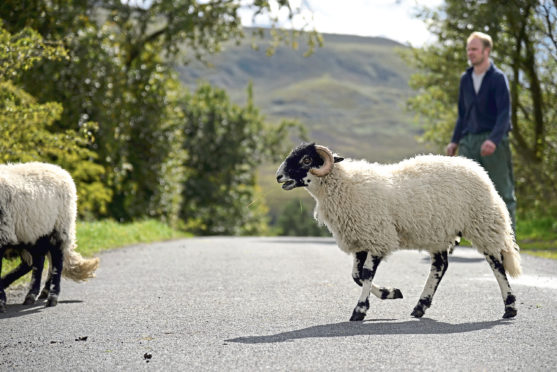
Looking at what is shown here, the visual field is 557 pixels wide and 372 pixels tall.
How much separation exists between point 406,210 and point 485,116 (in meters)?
3.62

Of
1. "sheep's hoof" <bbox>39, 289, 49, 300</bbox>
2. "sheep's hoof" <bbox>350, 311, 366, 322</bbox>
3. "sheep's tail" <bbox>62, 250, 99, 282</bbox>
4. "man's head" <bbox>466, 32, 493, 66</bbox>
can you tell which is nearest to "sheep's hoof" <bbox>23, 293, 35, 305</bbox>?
"sheep's hoof" <bbox>39, 289, 49, 300</bbox>

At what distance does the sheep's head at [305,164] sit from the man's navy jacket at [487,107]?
3336mm

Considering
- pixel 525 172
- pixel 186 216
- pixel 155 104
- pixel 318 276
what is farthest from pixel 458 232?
pixel 186 216

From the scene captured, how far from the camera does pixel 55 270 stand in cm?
803

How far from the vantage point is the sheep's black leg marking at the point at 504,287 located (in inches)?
261

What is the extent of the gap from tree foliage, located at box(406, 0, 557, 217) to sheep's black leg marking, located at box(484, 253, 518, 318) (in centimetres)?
1426

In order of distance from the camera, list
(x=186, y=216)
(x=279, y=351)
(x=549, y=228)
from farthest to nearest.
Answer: (x=186, y=216) → (x=549, y=228) → (x=279, y=351)

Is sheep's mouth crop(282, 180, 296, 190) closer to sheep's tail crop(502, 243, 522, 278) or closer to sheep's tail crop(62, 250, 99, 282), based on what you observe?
sheep's tail crop(502, 243, 522, 278)

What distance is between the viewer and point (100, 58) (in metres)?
22.9

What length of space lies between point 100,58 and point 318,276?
1502cm

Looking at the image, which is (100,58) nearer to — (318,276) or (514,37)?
(514,37)

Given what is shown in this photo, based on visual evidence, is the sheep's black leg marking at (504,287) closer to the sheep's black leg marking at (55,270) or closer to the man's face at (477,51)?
the man's face at (477,51)

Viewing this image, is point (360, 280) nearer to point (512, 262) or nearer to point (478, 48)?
point (512, 262)

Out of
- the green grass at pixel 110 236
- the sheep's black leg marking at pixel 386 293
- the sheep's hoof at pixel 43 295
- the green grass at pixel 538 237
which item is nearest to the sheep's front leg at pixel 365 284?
the sheep's black leg marking at pixel 386 293
